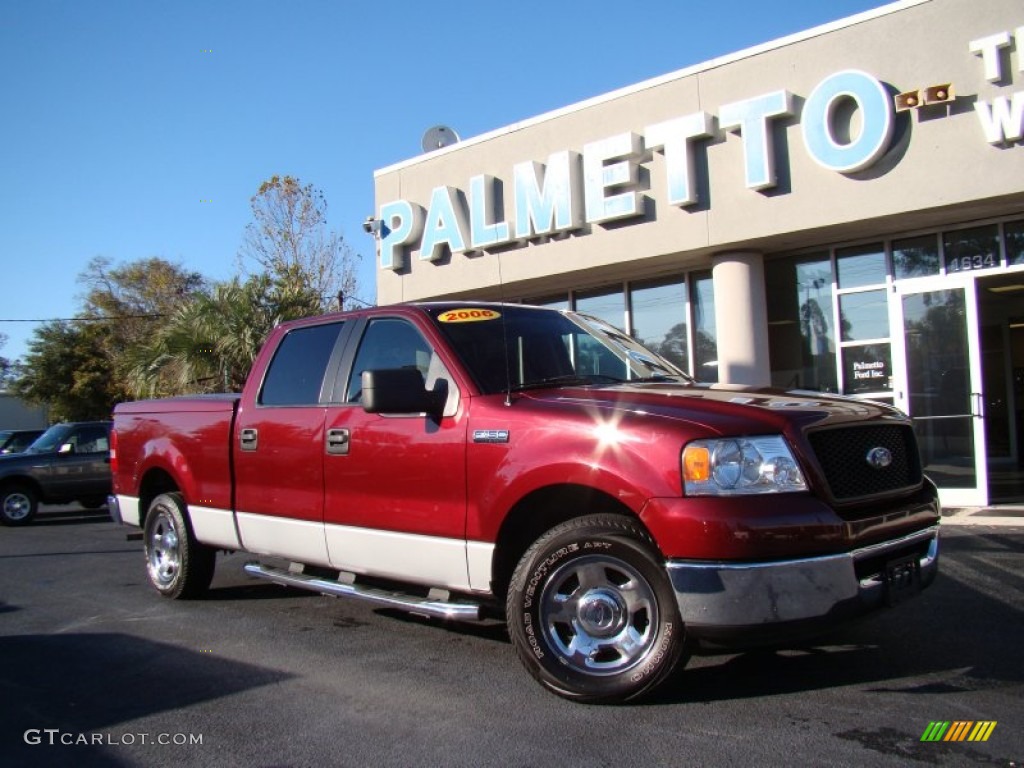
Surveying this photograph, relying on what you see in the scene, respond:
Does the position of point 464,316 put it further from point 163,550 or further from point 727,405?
point 163,550

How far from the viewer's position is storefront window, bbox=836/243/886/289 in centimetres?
1082

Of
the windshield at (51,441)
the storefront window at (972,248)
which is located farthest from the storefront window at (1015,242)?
the windshield at (51,441)

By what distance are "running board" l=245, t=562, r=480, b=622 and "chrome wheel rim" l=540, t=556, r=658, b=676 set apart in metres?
0.51

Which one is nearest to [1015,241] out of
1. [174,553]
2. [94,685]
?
[174,553]

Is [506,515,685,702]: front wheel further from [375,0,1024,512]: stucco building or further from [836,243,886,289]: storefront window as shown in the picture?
[836,243,886,289]: storefront window

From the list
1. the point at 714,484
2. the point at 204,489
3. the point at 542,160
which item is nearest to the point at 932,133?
the point at 542,160

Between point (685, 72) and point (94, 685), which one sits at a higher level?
point (685, 72)

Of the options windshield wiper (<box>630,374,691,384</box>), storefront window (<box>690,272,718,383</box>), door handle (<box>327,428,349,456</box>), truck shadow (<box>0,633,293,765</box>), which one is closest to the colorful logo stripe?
windshield wiper (<box>630,374,691,384</box>)

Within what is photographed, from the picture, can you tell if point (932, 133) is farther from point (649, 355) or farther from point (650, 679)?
point (650, 679)

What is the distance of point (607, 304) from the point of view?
1359 cm

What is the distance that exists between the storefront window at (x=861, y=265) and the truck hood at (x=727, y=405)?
7031 millimetres

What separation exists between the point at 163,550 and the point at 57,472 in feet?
30.7

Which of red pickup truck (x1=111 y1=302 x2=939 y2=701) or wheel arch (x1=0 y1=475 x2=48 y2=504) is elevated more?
red pickup truck (x1=111 y1=302 x2=939 y2=701)

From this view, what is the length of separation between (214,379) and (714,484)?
12756 mm
